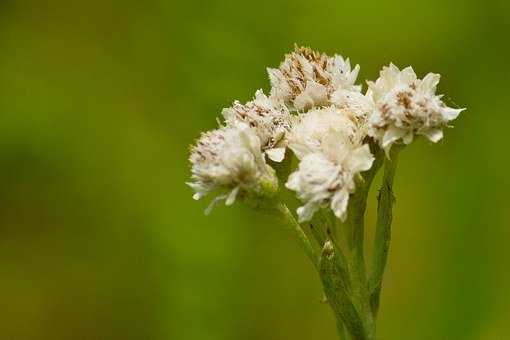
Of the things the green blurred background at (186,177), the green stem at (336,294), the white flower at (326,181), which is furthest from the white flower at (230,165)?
the green blurred background at (186,177)

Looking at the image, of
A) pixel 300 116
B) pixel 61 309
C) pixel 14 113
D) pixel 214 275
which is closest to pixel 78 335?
pixel 61 309

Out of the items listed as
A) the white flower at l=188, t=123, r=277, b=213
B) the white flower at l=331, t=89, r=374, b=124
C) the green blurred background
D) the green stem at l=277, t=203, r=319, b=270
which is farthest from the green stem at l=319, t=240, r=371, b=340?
the green blurred background

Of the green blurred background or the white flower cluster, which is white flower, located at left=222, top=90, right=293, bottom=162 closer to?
the white flower cluster

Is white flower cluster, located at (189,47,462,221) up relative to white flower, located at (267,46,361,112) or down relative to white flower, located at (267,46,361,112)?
down

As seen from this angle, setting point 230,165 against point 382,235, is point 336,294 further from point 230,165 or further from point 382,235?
point 230,165

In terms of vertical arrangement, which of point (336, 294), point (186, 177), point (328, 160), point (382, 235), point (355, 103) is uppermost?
point (186, 177)

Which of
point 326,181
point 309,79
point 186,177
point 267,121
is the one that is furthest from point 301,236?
point 186,177
